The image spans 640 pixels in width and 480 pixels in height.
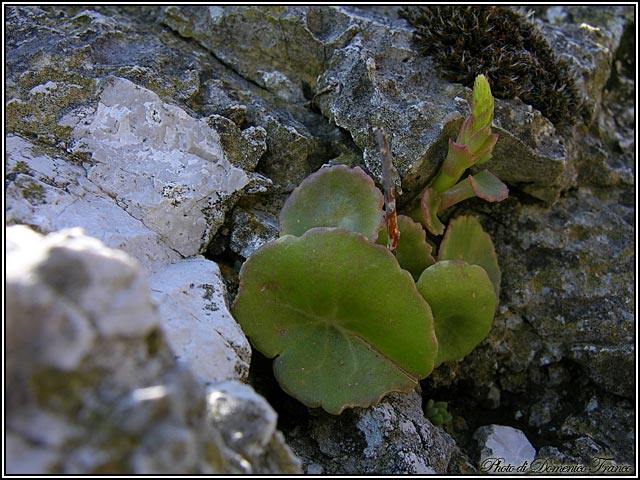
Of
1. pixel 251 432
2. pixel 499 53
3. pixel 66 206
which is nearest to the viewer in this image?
pixel 251 432

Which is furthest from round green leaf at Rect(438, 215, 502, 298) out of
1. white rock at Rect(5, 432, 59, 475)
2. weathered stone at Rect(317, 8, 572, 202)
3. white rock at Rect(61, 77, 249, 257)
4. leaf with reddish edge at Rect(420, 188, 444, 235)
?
white rock at Rect(5, 432, 59, 475)

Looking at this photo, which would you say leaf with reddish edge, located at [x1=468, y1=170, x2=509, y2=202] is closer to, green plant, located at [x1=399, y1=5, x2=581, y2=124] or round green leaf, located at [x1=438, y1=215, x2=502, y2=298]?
round green leaf, located at [x1=438, y1=215, x2=502, y2=298]

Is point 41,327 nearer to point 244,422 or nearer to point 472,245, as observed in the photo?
point 244,422

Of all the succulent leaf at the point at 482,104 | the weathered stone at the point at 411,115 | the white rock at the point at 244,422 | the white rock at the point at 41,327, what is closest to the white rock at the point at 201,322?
the white rock at the point at 244,422

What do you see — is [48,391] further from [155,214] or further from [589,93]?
[589,93]

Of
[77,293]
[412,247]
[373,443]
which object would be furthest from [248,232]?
[77,293]
